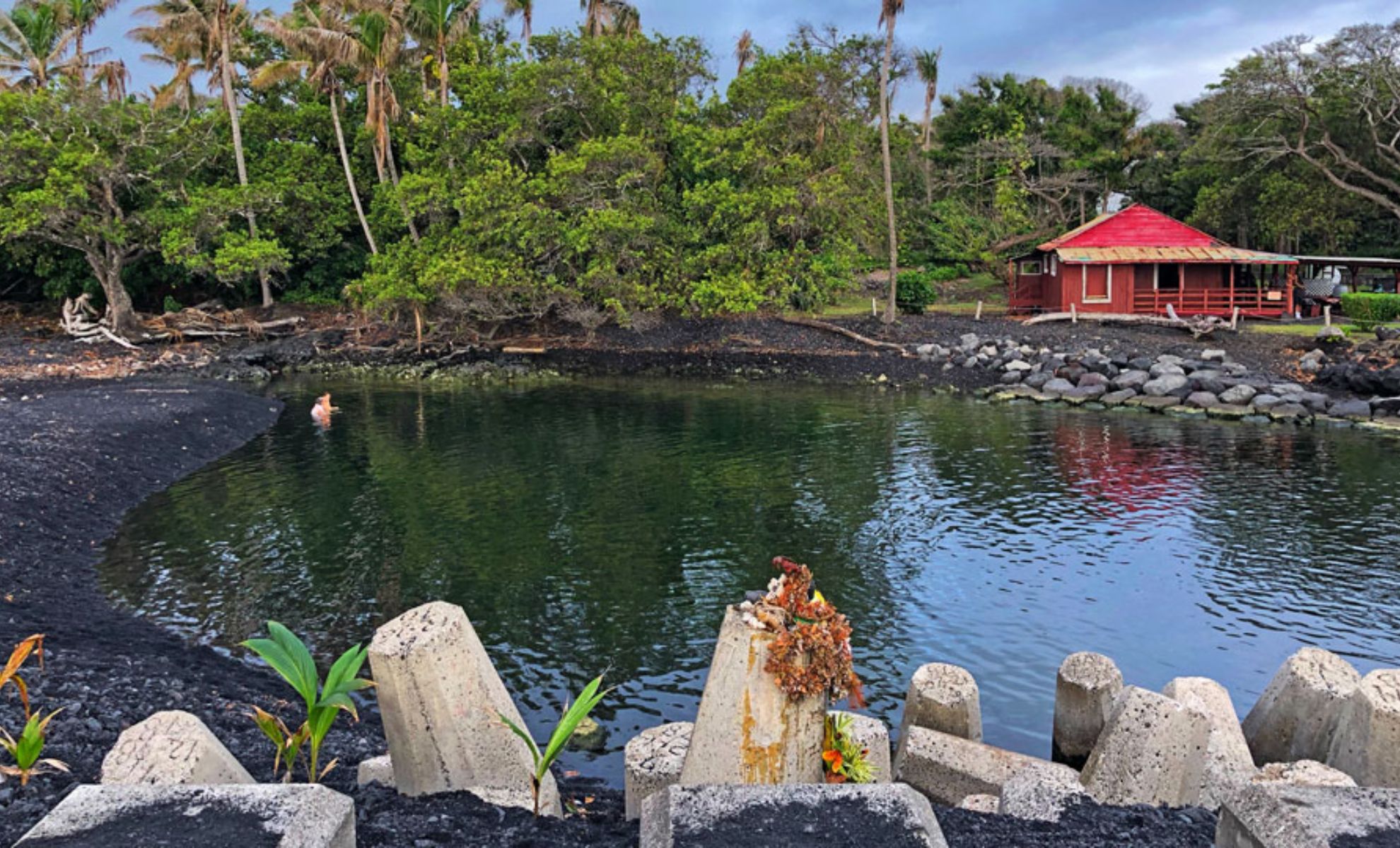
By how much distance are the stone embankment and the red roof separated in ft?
40.7

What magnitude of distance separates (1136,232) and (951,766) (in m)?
45.6

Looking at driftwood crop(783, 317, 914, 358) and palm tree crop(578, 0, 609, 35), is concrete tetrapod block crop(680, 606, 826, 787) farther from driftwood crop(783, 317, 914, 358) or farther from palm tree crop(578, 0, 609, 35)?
palm tree crop(578, 0, 609, 35)

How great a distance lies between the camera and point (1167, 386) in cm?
3052

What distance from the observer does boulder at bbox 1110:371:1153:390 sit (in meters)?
31.4

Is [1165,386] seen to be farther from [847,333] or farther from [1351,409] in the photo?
[847,333]

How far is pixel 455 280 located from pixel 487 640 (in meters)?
29.6

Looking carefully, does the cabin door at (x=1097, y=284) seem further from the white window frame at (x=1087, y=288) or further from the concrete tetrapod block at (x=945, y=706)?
the concrete tetrapod block at (x=945, y=706)

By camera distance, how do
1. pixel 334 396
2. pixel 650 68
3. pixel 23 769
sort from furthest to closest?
1. pixel 650 68
2. pixel 334 396
3. pixel 23 769

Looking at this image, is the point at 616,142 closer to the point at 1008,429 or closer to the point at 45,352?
the point at 1008,429

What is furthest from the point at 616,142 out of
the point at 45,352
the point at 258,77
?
the point at 45,352

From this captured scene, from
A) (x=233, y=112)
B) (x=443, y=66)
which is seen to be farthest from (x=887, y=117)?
(x=233, y=112)

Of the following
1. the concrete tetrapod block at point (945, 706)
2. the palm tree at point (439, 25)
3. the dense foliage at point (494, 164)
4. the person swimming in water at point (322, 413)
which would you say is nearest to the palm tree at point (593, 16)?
the dense foliage at point (494, 164)

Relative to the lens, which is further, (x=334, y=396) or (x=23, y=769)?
(x=334, y=396)

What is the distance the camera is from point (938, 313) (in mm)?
49969
